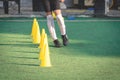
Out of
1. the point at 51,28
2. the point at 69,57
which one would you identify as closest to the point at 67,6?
the point at 51,28

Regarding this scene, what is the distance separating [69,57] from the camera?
8.84 metres

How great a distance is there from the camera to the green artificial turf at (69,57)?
279 inches

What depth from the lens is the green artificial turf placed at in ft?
23.2

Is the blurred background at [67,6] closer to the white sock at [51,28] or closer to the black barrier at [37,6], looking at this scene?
the black barrier at [37,6]

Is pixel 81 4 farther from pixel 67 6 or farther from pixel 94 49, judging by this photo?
pixel 94 49

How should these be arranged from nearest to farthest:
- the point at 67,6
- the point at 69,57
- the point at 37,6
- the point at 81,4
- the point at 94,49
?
the point at 69,57, the point at 94,49, the point at 37,6, the point at 81,4, the point at 67,6

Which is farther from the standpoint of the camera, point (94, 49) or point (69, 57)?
point (94, 49)

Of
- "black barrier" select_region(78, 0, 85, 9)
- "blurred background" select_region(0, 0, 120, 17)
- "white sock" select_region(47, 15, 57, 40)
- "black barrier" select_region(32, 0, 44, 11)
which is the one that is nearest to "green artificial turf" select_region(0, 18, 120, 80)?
"white sock" select_region(47, 15, 57, 40)

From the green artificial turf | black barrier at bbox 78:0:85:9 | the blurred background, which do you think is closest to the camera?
the green artificial turf

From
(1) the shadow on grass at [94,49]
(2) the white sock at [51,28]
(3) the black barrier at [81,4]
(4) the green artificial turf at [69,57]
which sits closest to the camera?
(4) the green artificial turf at [69,57]

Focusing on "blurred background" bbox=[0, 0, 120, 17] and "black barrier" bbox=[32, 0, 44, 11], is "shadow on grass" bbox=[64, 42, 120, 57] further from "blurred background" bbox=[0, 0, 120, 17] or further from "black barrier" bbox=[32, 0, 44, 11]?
"black barrier" bbox=[32, 0, 44, 11]

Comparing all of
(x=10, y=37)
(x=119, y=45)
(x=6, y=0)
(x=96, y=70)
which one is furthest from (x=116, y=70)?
(x=6, y=0)

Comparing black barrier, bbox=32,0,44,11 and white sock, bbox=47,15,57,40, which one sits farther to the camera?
black barrier, bbox=32,0,44,11

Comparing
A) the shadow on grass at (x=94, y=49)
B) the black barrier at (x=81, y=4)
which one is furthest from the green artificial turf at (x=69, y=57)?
the black barrier at (x=81, y=4)
